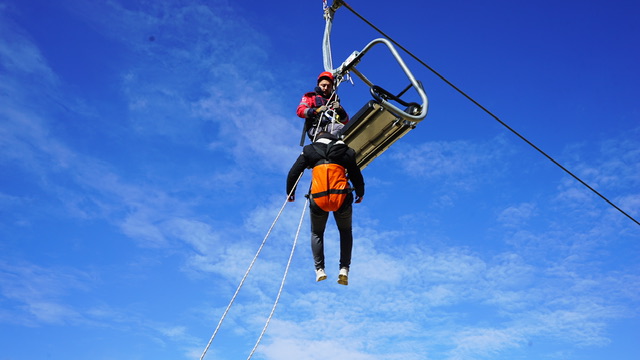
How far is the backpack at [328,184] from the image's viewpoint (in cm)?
677

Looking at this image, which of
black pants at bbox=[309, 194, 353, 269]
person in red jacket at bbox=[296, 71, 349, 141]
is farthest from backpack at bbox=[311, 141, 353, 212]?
person in red jacket at bbox=[296, 71, 349, 141]

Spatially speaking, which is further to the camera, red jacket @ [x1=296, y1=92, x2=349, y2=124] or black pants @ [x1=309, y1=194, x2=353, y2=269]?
red jacket @ [x1=296, y1=92, x2=349, y2=124]

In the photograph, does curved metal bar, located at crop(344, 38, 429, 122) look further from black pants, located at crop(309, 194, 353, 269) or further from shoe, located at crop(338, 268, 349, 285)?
shoe, located at crop(338, 268, 349, 285)

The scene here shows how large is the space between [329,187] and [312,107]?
1.32 meters

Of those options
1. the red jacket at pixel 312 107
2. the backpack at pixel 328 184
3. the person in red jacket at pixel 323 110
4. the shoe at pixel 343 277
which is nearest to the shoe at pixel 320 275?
the shoe at pixel 343 277

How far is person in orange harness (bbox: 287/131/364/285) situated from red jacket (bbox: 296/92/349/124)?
384 millimetres

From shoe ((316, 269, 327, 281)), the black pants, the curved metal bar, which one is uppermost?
the curved metal bar

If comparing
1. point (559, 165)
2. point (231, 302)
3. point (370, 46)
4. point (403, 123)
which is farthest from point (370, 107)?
point (559, 165)

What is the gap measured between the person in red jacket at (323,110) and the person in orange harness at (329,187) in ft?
0.93

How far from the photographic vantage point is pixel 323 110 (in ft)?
24.3

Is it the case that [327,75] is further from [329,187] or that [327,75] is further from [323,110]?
[329,187]

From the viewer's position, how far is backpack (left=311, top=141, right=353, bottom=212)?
22.2ft

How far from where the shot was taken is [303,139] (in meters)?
7.67

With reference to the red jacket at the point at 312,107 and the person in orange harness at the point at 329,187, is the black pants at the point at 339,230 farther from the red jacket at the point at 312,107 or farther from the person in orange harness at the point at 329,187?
the red jacket at the point at 312,107
